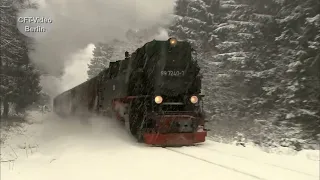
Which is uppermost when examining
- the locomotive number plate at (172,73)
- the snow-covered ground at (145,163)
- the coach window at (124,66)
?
the coach window at (124,66)

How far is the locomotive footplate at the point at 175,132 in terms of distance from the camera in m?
10.1

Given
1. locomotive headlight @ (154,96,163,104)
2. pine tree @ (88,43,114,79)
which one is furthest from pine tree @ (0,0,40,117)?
pine tree @ (88,43,114,79)

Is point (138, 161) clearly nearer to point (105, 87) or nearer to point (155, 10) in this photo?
point (105, 87)

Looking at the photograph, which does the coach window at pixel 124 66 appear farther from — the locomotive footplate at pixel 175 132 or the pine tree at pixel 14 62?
the pine tree at pixel 14 62

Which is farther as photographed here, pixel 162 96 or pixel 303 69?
pixel 303 69

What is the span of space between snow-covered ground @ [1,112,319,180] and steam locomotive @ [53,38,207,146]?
0.69 metres

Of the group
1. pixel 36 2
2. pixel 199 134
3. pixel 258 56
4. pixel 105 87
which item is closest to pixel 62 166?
pixel 199 134

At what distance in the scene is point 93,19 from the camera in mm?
14539

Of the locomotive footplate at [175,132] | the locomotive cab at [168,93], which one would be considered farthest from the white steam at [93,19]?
the locomotive footplate at [175,132]

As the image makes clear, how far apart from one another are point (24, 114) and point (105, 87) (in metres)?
16.3

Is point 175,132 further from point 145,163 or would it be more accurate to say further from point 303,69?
point 303,69

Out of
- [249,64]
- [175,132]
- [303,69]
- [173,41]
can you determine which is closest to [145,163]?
[175,132]

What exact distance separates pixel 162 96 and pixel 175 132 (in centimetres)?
125

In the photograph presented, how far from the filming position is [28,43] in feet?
59.3
